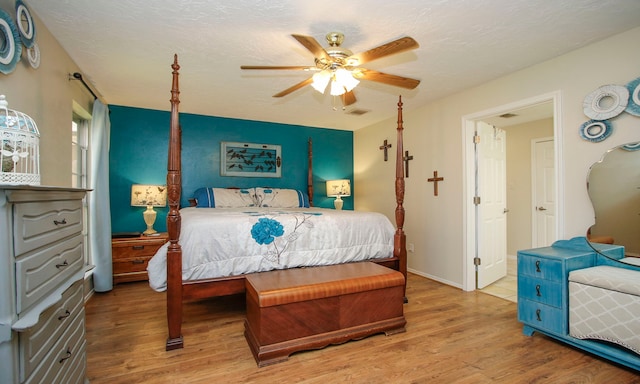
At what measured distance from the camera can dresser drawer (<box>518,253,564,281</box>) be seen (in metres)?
2.21

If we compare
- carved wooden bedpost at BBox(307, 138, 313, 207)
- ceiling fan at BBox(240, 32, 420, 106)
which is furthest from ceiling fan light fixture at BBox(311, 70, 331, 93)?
carved wooden bedpost at BBox(307, 138, 313, 207)

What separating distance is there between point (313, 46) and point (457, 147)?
2410mm

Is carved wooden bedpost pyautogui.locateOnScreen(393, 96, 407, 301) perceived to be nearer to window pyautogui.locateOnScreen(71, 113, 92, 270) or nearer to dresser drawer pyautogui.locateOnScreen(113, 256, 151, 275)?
dresser drawer pyautogui.locateOnScreen(113, 256, 151, 275)

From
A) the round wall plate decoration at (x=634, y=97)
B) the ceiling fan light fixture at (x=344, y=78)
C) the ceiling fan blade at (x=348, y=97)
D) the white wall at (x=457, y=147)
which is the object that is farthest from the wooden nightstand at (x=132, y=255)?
the round wall plate decoration at (x=634, y=97)

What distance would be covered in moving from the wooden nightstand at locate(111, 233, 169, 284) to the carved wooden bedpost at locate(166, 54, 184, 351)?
1798 mm

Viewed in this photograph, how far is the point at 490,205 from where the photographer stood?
3.73 m

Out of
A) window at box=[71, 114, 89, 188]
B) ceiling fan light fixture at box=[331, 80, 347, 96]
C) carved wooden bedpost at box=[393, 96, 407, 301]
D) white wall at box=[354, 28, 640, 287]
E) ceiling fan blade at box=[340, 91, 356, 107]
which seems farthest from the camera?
window at box=[71, 114, 89, 188]

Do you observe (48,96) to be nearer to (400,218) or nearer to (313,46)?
(313,46)

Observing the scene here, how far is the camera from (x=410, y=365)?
198 centimetres

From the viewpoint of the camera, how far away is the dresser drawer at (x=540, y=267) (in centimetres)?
221

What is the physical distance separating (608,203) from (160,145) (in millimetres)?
4950

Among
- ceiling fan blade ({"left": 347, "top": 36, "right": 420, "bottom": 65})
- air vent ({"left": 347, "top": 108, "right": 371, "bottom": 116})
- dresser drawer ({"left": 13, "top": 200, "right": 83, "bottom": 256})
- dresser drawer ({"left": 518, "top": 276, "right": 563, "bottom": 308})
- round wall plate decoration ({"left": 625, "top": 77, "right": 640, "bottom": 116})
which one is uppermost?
air vent ({"left": 347, "top": 108, "right": 371, "bottom": 116})

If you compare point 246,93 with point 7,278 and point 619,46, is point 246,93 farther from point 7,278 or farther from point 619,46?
point 619,46

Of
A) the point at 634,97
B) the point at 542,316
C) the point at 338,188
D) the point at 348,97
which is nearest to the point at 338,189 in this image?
the point at 338,188
